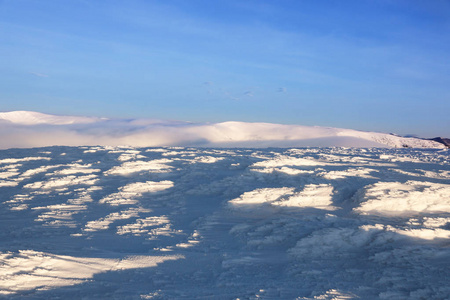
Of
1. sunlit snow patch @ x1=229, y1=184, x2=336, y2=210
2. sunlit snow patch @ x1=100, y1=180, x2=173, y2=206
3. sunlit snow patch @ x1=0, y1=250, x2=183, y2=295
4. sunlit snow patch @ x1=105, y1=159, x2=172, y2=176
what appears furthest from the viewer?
sunlit snow patch @ x1=105, y1=159, x2=172, y2=176

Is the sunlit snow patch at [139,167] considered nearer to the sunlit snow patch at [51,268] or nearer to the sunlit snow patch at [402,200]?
the sunlit snow patch at [402,200]

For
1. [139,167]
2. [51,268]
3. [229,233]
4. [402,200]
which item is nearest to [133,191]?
[139,167]

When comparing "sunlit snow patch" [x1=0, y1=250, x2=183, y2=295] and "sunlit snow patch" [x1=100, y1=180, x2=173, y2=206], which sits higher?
"sunlit snow patch" [x1=100, y1=180, x2=173, y2=206]

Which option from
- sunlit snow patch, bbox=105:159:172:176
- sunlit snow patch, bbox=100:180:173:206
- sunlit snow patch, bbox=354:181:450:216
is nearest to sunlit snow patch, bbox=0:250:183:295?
sunlit snow patch, bbox=100:180:173:206

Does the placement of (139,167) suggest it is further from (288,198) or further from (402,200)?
(402,200)

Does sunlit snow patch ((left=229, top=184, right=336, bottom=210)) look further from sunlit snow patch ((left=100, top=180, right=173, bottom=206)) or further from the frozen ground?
sunlit snow patch ((left=100, top=180, right=173, bottom=206))

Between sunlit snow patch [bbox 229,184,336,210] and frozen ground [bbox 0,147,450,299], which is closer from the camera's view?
frozen ground [bbox 0,147,450,299]

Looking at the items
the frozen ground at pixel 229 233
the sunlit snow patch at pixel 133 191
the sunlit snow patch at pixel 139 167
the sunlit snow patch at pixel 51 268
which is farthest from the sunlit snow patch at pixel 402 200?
the sunlit snow patch at pixel 139 167

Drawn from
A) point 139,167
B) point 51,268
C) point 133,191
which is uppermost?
point 139,167

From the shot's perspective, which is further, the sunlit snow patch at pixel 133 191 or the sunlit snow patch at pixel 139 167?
the sunlit snow patch at pixel 139 167
